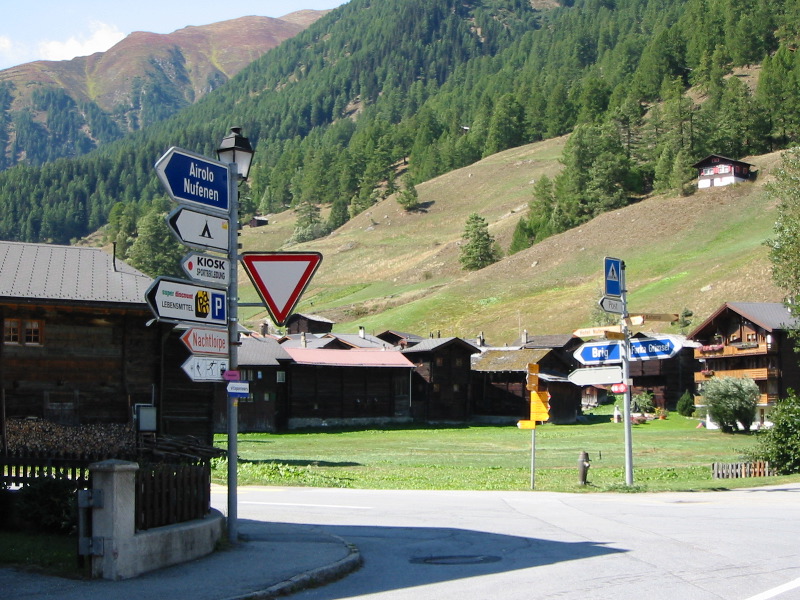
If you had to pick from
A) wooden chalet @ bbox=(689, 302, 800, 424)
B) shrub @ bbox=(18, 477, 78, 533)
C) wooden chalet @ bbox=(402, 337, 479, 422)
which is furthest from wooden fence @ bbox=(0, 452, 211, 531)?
wooden chalet @ bbox=(402, 337, 479, 422)

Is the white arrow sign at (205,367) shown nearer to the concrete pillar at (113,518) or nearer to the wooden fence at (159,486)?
the wooden fence at (159,486)

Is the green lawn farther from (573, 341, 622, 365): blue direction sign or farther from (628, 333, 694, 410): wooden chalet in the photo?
(628, 333, 694, 410): wooden chalet

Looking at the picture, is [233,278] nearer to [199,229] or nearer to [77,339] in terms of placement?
[199,229]

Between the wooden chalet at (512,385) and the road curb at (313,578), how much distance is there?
61524 mm

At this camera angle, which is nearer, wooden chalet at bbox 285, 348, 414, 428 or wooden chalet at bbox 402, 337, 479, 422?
wooden chalet at bbox 285, 348, 414, 428

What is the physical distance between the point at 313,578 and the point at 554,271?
119 metres

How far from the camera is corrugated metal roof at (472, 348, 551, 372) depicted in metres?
73.9

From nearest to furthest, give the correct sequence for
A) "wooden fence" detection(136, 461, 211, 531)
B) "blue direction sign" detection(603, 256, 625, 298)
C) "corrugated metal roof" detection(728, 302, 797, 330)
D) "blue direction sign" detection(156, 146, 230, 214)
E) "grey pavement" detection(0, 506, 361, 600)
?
1. "grey pavement" detection(0, 506, 361, 600)
2. "wooden fence" detection(136, 461, 211, 531)
3. "blue direction sign" detection(156, 146, 230, 214)
4. "blue direction sign" detection(603, 256, 625, 298)
5. "corrugated metal roof" detection(728, 302, 797, 330)

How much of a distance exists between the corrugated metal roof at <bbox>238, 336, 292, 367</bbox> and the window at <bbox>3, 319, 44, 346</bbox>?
30.0 metres

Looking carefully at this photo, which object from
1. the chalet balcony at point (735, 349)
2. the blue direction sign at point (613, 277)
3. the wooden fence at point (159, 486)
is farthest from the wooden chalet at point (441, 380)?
the wooden fence at point (159, 486)

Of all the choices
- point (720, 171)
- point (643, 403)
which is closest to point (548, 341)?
point (643, 403)

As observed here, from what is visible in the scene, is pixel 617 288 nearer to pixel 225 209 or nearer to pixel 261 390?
pixel 225 209

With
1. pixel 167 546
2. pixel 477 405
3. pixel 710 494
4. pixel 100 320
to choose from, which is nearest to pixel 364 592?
pixel 167 546

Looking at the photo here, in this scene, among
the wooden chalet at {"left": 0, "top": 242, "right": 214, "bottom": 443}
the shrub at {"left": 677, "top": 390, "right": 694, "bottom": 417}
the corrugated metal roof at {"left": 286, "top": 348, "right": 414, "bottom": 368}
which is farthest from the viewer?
the shrub at {"left": 677, "top": 390, "right": 694, "bottom": 417}
